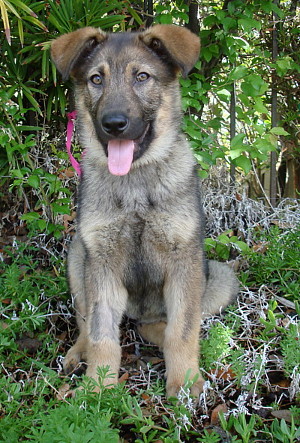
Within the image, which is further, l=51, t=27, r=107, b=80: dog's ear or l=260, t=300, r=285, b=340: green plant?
l=260, t=300, r=285, b=340: green plant

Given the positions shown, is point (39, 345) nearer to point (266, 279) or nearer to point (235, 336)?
point (235, 336)

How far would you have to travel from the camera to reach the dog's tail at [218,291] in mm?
3729

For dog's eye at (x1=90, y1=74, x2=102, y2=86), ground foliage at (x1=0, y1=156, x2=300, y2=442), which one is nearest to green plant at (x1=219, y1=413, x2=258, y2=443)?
ground foliage at (x1=0, y1=156, x2=300, y2=442)

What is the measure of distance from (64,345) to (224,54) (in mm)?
3038

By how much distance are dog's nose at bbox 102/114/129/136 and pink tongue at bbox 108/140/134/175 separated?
155 millimetres

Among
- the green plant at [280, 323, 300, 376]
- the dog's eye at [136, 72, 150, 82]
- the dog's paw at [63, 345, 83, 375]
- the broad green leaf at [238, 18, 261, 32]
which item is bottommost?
the dog's paw at [63, 345, 83, 375]

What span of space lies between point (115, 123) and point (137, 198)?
508 millimetres

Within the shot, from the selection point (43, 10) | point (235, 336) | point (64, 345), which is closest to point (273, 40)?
point (43, 10)

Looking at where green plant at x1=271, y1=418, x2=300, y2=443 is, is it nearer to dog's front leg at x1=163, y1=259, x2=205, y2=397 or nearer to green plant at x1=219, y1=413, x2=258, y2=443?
green plant at x1=219, y1=413, x2=258, y2=443

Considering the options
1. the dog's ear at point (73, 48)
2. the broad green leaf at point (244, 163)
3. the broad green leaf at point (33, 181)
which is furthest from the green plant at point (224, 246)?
the dog's ear at point (73, 48)

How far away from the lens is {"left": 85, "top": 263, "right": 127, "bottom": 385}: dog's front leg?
3.08 metres

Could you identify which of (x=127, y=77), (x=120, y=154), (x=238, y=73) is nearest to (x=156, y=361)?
(x=120, y=154)

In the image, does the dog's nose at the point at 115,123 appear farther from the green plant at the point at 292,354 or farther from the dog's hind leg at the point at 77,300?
the green plant at the point at 292,354

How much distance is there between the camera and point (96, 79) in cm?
316
